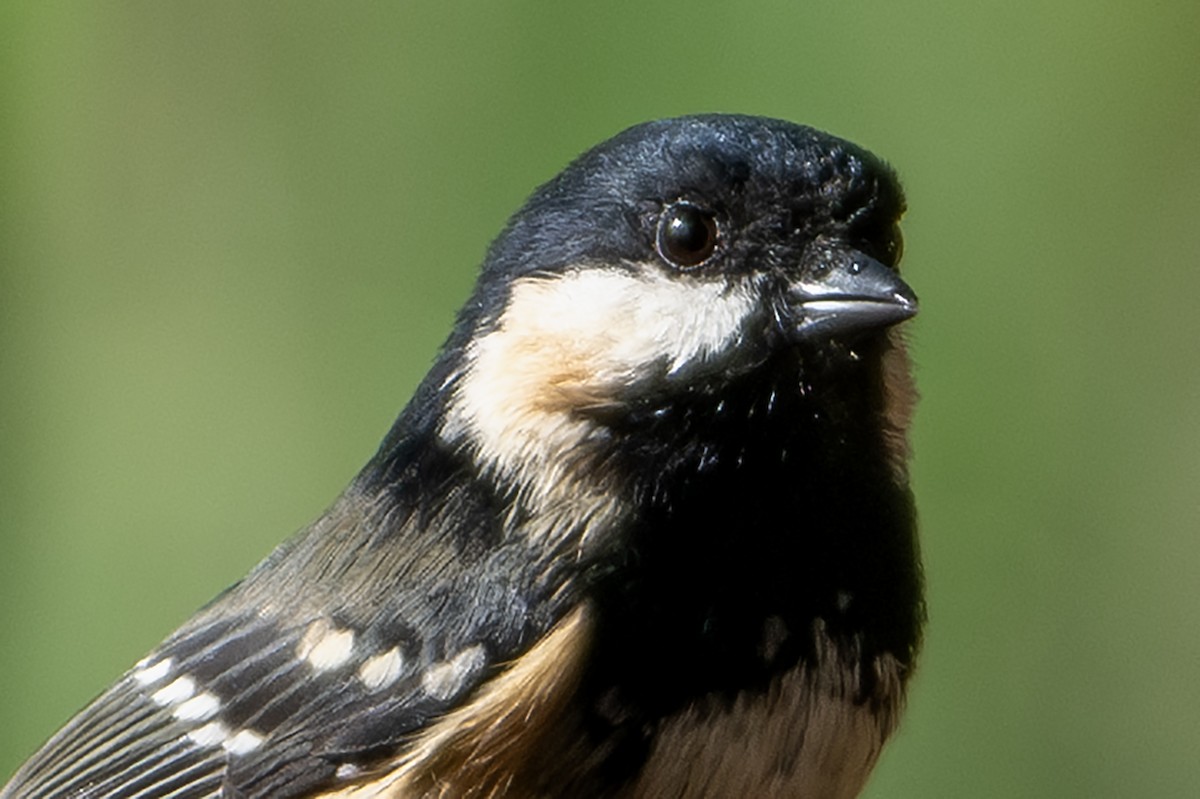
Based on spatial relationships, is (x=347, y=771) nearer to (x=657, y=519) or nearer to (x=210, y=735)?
(x=210, y=735)

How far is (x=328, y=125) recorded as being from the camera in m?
2.06

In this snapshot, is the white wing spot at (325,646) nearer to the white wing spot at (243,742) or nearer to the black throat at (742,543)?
the white wing spot at (243,742)

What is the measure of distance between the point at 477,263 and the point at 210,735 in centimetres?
89

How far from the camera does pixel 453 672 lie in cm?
106

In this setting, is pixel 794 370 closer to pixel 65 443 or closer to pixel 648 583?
pixel 648 583

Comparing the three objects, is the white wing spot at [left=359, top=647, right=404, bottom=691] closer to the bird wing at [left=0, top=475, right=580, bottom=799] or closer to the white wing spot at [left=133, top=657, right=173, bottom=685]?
the bird wing at [left=0, top=475, right=580, bottom=799]

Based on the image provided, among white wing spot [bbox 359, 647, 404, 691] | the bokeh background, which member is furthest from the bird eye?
the bokeh background

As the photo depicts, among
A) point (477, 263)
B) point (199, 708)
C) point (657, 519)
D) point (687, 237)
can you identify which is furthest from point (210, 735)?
point (477, 263)

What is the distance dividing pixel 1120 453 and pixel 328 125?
1.08 meters

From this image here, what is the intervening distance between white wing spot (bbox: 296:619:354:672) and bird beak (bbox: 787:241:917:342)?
39 cm

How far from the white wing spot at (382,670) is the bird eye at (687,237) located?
13.2 inches

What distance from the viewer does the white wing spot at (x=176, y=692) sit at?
1248mm

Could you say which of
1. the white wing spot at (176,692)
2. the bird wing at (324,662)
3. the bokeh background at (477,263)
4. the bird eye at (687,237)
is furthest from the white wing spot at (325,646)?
the bokeh background at (477,263)

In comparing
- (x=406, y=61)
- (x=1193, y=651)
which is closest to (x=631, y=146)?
Answer: (x=406, y=61)
